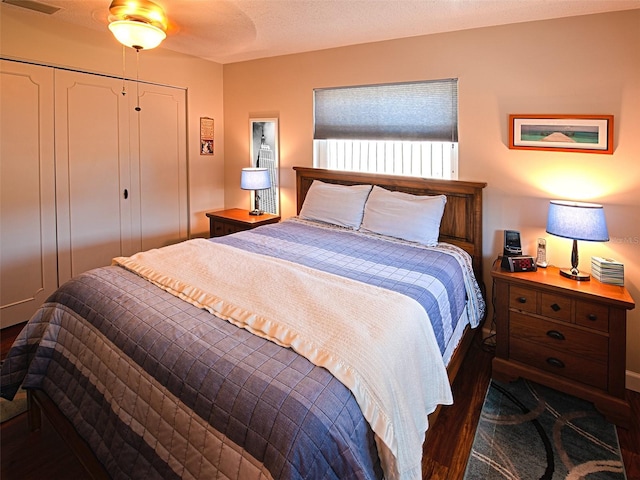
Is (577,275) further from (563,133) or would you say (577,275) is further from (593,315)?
(563,133)

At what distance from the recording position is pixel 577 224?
2.19 meters

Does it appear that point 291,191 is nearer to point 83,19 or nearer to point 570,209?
point 83,19

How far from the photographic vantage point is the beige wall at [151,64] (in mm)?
2889

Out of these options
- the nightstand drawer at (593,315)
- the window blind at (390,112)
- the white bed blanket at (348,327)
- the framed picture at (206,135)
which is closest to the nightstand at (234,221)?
the framed picture at (206,135)

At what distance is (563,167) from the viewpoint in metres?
2.52

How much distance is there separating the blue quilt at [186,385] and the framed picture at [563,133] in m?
1.22

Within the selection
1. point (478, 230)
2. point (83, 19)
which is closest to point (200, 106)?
point (83, 19)

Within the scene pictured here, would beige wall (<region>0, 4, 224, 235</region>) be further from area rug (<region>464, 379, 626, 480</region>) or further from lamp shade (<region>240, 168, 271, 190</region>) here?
area rug (<region>464, 379, 626, 480</region>)

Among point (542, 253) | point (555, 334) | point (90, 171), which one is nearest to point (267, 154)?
point (90, 171)

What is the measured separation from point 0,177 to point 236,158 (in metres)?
2.21

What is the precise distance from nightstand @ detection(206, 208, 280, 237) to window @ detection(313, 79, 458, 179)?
2.59 ft

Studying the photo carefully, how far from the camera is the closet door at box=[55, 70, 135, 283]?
324 cm

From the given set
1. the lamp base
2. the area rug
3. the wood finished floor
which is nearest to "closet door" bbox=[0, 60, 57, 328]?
the wood finished floor

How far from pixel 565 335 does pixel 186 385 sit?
2123 mm
